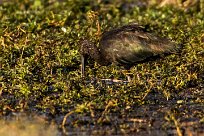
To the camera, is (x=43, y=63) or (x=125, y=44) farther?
(x=43, y=63)

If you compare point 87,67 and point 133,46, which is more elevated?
point 133,46

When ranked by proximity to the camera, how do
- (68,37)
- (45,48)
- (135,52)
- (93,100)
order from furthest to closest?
(68,37)
(45,48)
(135,52)
(93,100)

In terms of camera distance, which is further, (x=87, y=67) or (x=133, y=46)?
(x=87, y=67)

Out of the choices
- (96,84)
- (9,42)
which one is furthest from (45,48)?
(96,84)

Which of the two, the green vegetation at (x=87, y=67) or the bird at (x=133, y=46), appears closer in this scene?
the green vegetation at (x=87, y=67)

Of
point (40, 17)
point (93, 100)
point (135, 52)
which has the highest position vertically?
point (40, 17)

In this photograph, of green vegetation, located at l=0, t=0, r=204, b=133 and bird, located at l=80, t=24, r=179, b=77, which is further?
bird, located at l=80, t=24, r=179, b=77

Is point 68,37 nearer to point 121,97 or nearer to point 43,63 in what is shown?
point 43,63

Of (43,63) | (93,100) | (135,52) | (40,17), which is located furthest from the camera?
(40,17)
